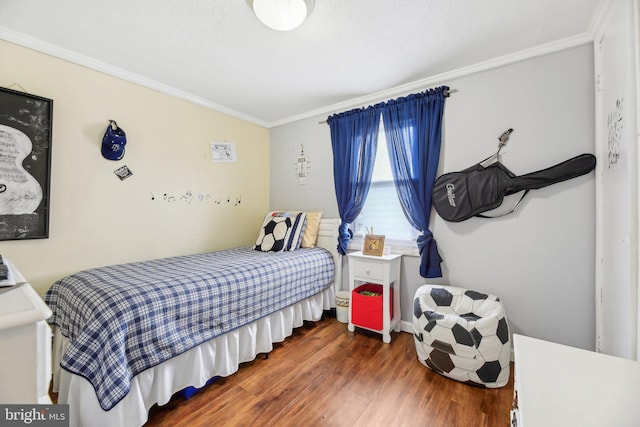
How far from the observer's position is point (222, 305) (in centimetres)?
173

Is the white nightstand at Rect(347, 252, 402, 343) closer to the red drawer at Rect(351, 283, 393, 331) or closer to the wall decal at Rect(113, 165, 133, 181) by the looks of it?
the red drawer at Rect(351, 283, 393, 331)

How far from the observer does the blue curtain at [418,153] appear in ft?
7.43

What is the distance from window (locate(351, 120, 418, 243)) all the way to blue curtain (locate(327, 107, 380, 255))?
0.35 ft

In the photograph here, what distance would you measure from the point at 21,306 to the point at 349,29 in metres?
2.00

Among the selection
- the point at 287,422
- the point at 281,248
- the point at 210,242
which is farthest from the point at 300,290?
the point at 210,242

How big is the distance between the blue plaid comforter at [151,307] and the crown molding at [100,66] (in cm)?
160

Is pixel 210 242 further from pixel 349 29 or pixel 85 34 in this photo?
pixel 349 29

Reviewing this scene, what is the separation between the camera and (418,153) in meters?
2.36

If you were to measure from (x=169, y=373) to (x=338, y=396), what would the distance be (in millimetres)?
1020

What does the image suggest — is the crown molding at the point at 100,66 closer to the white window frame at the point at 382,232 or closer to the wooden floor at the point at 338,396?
the white window frame at the point at 382,232

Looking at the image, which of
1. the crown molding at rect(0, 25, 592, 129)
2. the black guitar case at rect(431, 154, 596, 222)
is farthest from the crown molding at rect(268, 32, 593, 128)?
the black guitar case at rect(431, 154, 596, 222)

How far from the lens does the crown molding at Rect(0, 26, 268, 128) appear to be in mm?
1733

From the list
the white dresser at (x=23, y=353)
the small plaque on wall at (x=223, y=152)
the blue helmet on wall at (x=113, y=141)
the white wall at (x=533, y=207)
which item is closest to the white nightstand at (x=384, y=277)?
the white wall at (x=533, y=207)

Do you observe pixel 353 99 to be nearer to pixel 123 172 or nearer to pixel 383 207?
pixel 383 207
